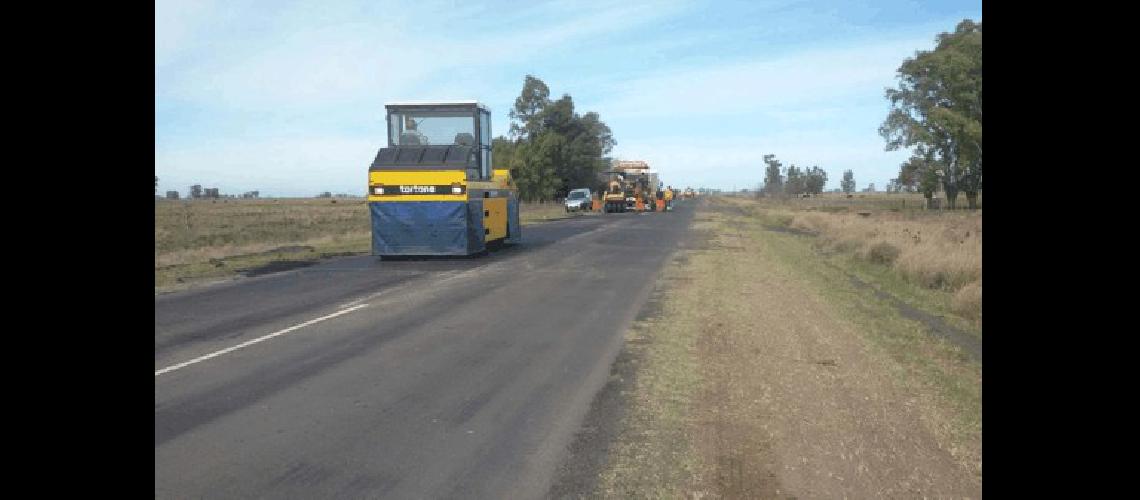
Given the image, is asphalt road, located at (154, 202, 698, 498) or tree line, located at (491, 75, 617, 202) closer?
asphalt road, located at (154, 202, 698, 498)

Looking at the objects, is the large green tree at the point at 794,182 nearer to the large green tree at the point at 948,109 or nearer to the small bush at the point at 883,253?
the large green tree at the point at 948,109

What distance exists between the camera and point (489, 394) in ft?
19.5

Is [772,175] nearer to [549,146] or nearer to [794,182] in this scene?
[794,182]

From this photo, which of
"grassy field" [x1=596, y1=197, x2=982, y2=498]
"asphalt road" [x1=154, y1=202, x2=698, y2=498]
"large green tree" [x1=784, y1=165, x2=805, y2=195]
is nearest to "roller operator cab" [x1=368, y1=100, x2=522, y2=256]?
"asphalt road" [x1=154, y1=202, x2=698, y2=498]

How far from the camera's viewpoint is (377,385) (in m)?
6.18

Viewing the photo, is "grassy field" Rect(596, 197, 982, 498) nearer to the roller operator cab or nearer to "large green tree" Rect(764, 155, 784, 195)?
the roller operator cab

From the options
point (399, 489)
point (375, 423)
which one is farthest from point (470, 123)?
point (399, 489)

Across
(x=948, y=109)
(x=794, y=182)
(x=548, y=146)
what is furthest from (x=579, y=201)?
(x=794, y=182)

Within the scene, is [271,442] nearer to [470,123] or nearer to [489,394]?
[489,394]

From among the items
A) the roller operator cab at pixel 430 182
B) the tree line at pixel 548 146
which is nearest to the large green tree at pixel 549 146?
the tree line at pixel 548 146

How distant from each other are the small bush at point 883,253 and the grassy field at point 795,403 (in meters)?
7.15

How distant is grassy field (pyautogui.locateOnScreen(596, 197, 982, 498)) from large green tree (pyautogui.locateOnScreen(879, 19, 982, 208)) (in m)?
43.0

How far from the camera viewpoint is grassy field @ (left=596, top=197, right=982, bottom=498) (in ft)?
13.5
